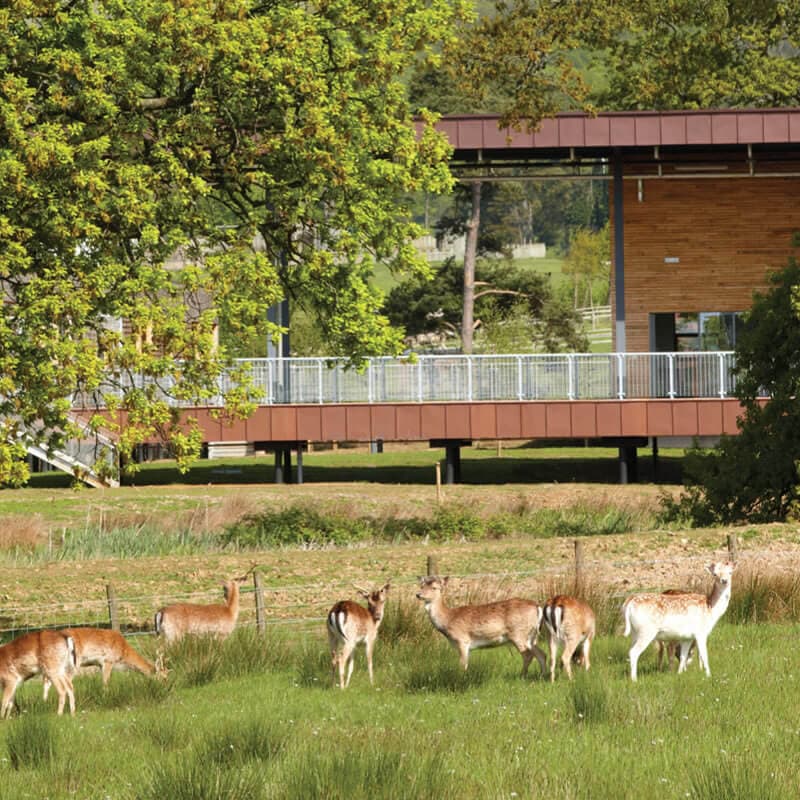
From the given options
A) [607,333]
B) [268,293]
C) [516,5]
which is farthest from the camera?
[607,333]

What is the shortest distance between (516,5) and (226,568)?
1666 cm

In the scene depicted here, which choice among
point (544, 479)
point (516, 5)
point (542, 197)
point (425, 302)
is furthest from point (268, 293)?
point (542, 197)

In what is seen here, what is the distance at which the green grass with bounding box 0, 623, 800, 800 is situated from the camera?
33.8 ft

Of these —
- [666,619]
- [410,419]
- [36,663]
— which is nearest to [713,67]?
[410,419]

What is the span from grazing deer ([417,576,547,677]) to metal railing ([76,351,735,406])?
2380 centimetres

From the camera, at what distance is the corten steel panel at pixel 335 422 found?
39219mm

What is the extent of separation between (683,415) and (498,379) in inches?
182

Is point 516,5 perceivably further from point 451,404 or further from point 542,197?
point 542,197

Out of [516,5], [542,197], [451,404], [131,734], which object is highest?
[542,197]

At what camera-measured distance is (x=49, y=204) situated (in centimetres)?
1973

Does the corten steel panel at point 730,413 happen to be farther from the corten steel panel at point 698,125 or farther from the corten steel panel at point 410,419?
the corten steel panel at point 410,419

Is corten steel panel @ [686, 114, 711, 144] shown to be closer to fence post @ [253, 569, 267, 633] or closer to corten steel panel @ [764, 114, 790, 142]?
corten steel panel @ [764, 114, 790, 142]

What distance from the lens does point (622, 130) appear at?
130 feet

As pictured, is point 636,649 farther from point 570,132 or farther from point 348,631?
point 570,132
